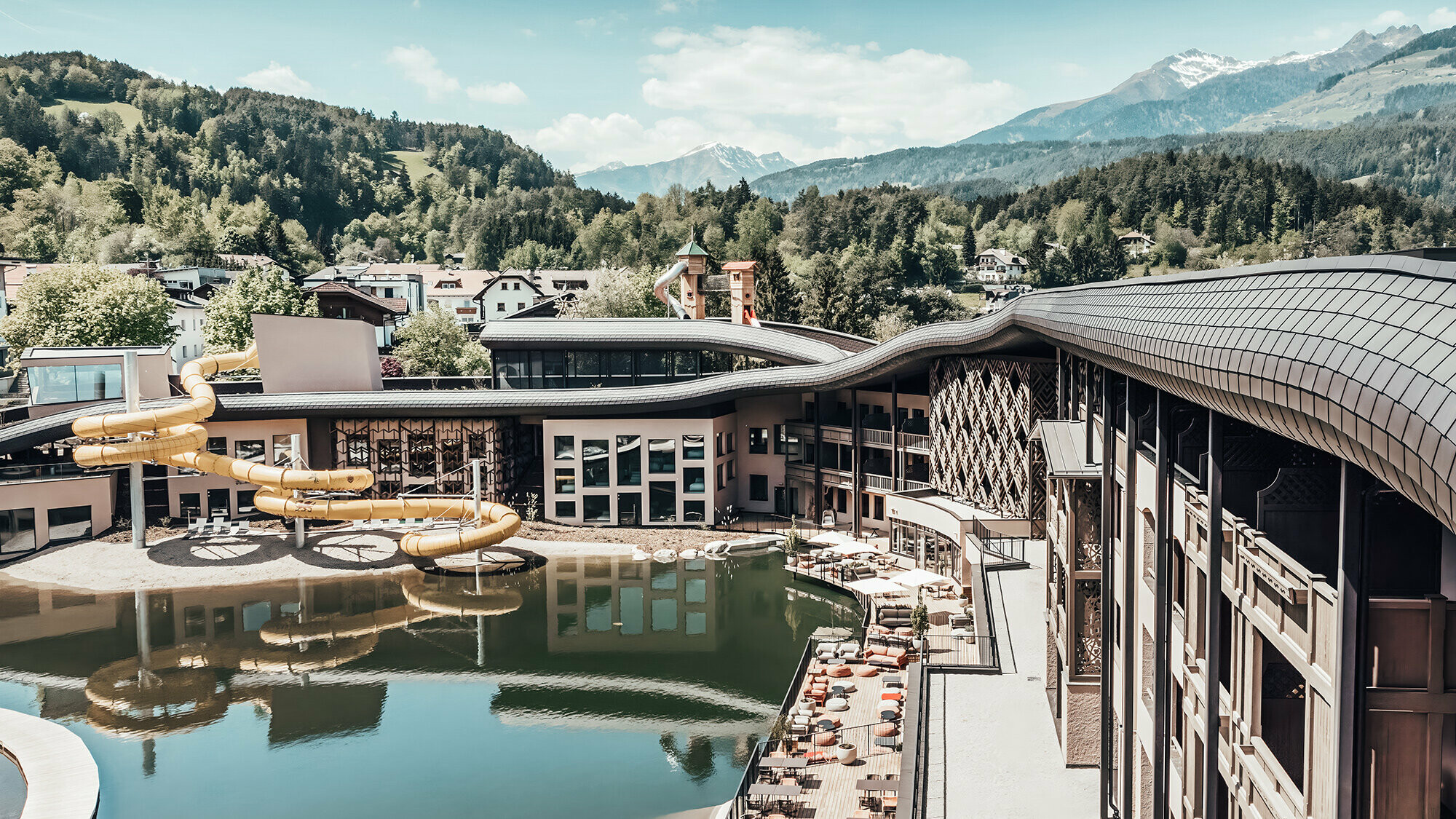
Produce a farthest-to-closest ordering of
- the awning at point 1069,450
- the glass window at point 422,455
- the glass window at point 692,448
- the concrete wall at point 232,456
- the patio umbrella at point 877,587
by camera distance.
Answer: the glass window at point 422,455 < the glass window at point 692,448 < the concrete wall at point 232,456 < the patio umbrella at point 877,587 < the awning at point 1069,450

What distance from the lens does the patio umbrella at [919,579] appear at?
2906 centimetres

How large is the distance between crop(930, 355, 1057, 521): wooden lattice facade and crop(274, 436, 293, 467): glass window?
25564mm

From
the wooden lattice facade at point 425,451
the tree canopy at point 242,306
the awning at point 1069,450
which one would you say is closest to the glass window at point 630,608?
the wooden lattice facade at point 425,451

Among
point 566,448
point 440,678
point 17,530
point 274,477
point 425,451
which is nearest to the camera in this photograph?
point 440,678

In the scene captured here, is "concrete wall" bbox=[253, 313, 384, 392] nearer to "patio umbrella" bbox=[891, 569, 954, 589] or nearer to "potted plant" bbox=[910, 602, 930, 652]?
"patio umbrella" bbox=[891, 569, 954, 589]

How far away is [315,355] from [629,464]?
13994 millimetres

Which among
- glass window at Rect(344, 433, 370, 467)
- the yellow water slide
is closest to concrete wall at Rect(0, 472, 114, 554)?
the yellow water slide

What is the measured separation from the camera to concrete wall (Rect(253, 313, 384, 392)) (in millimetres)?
40625

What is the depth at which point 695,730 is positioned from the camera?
77.0 ft

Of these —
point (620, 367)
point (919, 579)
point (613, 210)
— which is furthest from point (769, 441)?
point (613, 210)

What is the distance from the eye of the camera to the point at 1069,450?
49.8 feet

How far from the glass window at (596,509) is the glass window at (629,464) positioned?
95 centimetres

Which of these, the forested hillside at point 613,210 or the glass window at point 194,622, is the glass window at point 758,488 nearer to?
the glass window at point 194,622

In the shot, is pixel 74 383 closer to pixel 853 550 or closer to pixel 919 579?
pixel 853 550
